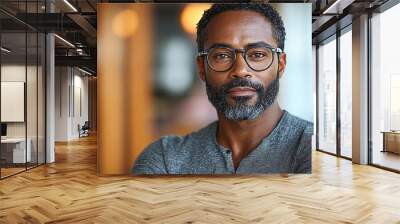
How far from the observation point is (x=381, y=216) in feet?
13.9

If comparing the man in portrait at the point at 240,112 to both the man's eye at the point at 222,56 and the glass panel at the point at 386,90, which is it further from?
the glass panel at the point at 386,90

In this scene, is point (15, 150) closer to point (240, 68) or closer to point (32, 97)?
point (32, 97)

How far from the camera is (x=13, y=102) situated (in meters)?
7.42

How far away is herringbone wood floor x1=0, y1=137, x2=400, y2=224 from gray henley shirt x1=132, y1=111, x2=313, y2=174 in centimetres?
18

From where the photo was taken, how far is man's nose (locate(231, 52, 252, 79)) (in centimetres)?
648

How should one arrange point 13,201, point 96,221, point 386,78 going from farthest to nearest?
1. point 386,78
2. point 13,201
3. point 96,221

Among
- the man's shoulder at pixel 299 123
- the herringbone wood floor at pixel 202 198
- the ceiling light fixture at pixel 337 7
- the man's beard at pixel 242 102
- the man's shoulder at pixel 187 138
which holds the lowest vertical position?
the herringbone wood floor at pixel 202 198

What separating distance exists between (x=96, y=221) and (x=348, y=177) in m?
4.60

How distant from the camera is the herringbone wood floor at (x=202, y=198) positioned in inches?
167

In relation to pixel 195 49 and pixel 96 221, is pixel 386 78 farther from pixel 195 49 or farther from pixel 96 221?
pixel 96 221

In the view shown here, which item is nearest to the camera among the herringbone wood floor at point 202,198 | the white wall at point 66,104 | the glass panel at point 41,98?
the herringbone wood floor at point 202,198

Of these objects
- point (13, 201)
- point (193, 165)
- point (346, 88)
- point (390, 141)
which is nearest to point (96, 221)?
point (13, 201)

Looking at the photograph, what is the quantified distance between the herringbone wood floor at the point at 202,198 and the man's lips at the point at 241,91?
1.46 m

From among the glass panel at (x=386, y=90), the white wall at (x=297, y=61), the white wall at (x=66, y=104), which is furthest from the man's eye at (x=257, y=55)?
the white wall at (x=66, y=104)
